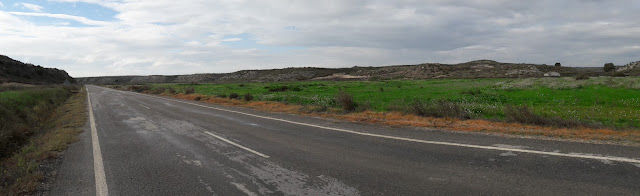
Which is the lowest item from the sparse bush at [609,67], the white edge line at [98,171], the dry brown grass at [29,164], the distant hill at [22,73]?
the white edge line at [98,171]

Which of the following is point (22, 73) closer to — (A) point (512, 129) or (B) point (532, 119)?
(A) point (512, 129)

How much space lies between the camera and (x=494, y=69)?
102 metres

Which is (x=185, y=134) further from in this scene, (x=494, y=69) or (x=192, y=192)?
(x=494, y=69)

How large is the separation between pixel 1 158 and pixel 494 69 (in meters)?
112

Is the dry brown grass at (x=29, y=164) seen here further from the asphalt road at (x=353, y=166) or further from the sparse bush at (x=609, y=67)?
the sparse bush at (x=609, y=67)

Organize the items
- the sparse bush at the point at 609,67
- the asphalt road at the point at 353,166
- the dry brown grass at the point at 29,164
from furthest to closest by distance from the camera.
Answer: the sparse bush at the point at 609,67 → the dry brown grass at the point at 29,164 → the asphalt road at the point at 353,166

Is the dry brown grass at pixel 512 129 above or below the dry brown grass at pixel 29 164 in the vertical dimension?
above

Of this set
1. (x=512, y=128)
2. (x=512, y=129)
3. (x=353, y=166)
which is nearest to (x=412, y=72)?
(x=512, y=128)

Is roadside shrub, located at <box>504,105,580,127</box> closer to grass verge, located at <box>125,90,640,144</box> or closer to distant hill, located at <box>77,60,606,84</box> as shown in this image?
grass verge, located at <box>125,90,640,144</box>

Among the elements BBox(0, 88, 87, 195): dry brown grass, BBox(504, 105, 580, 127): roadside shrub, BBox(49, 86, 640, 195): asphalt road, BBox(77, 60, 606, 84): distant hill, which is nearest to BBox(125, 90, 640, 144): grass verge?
BBox(504, 105, 580, 127): roadside shrub

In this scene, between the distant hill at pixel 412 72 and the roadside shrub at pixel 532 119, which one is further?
the distant hill at pixel 412 72

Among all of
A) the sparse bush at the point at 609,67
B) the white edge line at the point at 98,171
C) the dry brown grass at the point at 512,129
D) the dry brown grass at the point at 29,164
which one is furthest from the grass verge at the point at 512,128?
the sparse bush at the point at 609,67

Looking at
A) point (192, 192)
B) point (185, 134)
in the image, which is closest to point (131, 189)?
point (192, 192)

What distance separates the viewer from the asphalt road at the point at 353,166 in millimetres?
5152
